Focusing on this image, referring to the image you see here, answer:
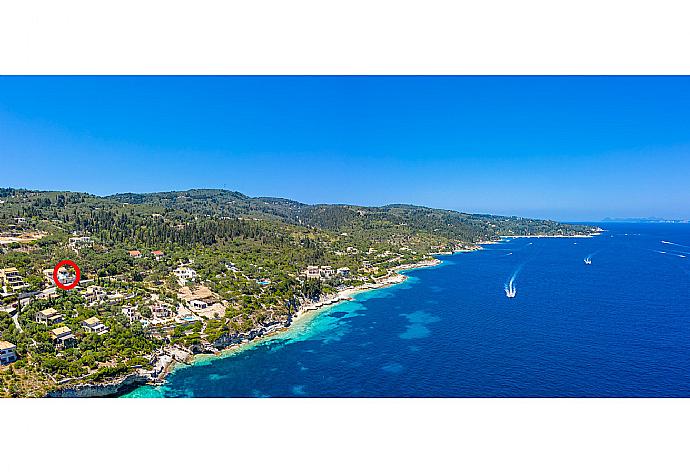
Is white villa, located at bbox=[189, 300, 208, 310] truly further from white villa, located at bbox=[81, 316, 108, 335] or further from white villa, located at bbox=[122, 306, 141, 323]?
white villa, located at bbox=[81, 316, 108, 335]

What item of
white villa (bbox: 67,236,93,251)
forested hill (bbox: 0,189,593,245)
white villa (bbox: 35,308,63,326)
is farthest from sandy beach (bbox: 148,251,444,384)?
forested hill (bbox: 0,189,593,245)

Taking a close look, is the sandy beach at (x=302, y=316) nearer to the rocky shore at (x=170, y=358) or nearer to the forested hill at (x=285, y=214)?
the rocky shore at (x=170, y=358)

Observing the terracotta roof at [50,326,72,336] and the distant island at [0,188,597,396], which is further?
the terracotta roof at [50,326,72,336]

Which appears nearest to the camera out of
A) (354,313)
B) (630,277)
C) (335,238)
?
(354,313)

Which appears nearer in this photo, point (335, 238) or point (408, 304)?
point (408, 304)

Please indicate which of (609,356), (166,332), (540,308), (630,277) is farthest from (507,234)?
(166,332)

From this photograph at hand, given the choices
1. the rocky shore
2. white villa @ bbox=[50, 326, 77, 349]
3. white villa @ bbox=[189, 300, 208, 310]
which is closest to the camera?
the rocky shore

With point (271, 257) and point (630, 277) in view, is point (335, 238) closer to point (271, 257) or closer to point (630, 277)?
point (271, 257)

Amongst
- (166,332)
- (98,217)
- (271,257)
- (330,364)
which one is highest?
(98,217)
